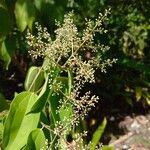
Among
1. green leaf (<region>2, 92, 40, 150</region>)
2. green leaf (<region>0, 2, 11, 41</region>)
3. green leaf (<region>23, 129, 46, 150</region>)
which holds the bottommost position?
green leaf (<region>23, 129, 46, 150</region>)

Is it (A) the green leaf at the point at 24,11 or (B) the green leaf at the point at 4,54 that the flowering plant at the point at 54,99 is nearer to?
(A) the green leaf at the point at 24,11

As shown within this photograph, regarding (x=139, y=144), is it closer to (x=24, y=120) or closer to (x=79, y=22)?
(x=79, y=22)

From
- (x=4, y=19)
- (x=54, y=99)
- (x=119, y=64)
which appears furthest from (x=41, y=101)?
(x=119, y=64)

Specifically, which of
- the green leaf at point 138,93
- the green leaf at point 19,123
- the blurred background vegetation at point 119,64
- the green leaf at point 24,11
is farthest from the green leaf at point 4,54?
the green leaf at point 138,93

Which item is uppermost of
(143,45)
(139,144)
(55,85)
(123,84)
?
(143,45)

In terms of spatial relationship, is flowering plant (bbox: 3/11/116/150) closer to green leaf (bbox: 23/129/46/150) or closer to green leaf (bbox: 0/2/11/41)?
green leaf (bbox: 23/129/46/150)

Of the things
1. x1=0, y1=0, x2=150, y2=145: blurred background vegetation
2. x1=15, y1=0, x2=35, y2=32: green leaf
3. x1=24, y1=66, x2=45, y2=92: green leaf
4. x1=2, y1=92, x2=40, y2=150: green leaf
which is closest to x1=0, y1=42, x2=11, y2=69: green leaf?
x1=15, y1=0, x2=35, y2=32: green leaf

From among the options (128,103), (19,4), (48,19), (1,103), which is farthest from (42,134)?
(128,103)
